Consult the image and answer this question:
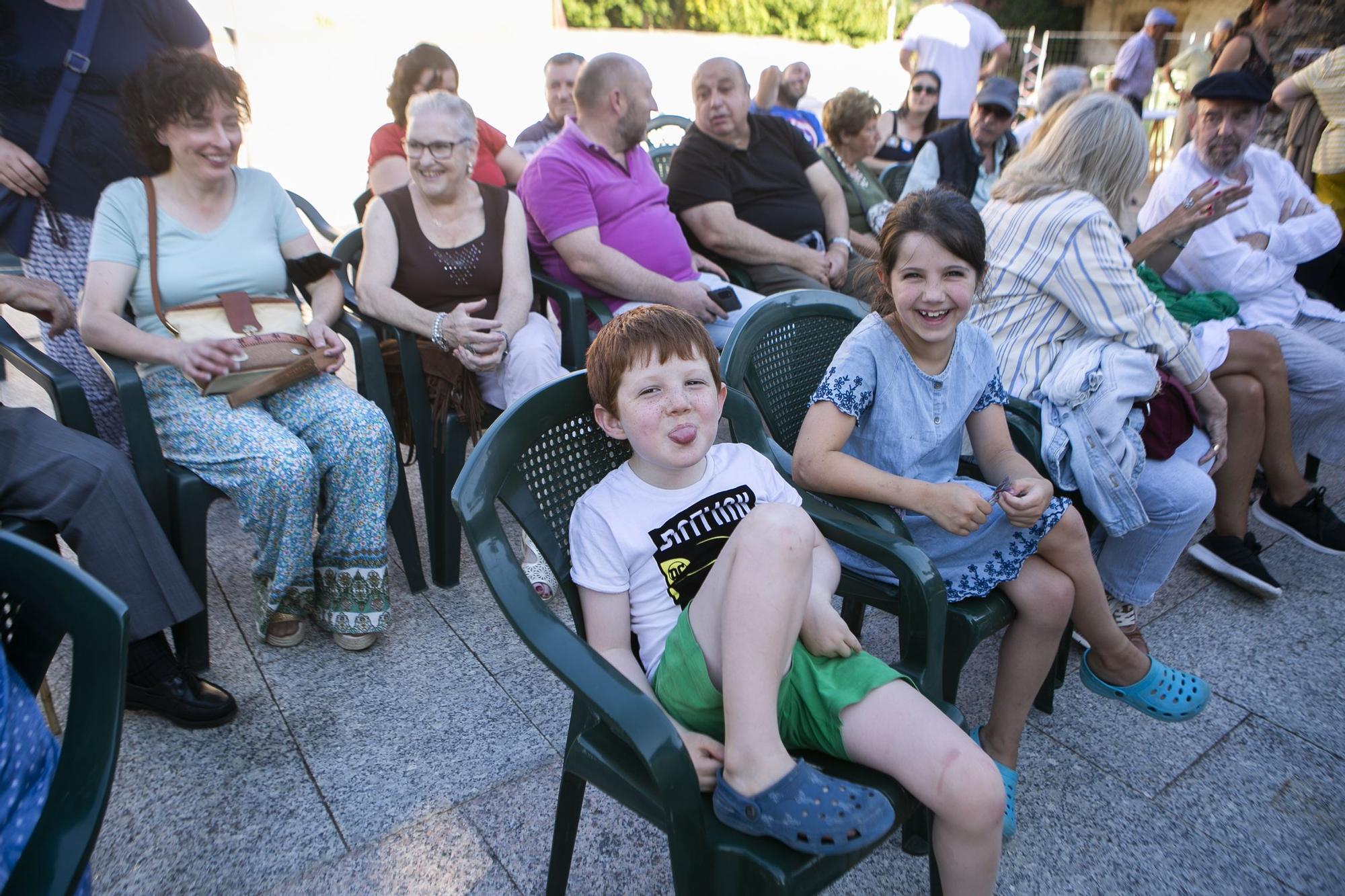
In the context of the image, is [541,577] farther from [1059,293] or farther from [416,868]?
[1059,293]

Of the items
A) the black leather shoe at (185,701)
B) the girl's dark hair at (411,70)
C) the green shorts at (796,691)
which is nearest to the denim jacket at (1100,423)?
the green shorts at (796,691)

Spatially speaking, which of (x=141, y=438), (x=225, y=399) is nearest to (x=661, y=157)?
(x=225, y=399)

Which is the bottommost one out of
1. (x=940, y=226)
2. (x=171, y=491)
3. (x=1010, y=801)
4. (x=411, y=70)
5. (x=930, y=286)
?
(x=1010, y=801)

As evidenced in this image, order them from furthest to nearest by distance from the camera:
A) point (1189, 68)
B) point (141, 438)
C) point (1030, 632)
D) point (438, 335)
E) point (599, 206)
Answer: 1. point (1189, 68)
2. point (599, 206)
3. point (438, 335)
4. point (141, 438)
5. point (1030, 632)

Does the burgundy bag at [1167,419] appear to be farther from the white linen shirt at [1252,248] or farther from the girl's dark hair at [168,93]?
the girl's dark hair at [168,93]

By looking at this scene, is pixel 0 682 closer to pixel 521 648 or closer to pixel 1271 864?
pixel 521 648

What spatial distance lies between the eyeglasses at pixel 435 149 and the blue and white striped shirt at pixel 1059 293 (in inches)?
62.9

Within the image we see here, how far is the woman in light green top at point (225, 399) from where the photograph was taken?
217cm

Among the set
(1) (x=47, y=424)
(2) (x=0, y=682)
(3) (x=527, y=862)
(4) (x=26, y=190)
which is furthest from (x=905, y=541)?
(4) (x=26, y=190)

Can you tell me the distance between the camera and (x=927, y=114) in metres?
5.60

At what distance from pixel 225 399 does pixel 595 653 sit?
5.03 feet

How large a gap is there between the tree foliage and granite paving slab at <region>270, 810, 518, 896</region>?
16.0m

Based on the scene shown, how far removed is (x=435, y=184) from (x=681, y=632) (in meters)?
1.86

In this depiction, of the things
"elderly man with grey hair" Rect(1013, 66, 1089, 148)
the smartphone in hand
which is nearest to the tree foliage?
"elderly man with grey hair" Rect(1013, 66, 1089, 148)
